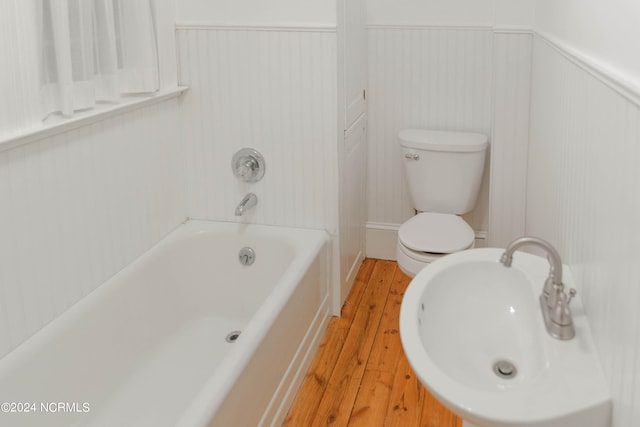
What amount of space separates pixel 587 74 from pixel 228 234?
189 cm

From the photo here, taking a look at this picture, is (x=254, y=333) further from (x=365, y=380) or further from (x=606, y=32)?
(x=606, y=32)

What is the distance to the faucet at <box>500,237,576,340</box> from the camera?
1.39 metres

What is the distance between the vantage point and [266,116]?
2936 millimetres

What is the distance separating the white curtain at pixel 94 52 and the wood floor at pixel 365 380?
1.35m

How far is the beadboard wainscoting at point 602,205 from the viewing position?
1013 millimetres

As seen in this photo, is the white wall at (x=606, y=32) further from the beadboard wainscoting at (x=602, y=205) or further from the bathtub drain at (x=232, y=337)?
the bathtub drain at (x=232, y=337)

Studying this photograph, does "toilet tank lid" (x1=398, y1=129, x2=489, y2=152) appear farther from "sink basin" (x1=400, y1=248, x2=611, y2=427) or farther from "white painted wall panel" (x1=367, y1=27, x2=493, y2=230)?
"sink basin" (x1=400, y1=248, x2=611, y2=427)

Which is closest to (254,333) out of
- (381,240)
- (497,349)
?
(497,349)

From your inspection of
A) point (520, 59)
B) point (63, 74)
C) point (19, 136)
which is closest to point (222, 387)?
point (19, 136)

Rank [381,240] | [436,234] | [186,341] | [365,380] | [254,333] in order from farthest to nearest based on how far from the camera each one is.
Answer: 1. [381,240]
2. [436,234]
3. [186,341]
4. [365,380]
5. [254,333]

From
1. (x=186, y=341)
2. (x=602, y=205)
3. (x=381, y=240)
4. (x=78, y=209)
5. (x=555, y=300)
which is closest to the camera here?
(x=602, y=205)

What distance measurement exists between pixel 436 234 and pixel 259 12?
4.11 feet

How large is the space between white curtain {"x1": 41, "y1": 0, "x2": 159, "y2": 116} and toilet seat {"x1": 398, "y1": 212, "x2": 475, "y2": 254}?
4.18ft

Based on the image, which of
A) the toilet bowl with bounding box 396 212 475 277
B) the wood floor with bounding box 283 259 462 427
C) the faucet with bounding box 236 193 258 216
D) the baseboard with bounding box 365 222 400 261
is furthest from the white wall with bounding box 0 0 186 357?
the baseboard with bounding box 365 222 400 261
